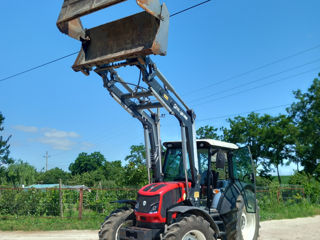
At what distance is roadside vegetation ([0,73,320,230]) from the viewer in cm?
1402

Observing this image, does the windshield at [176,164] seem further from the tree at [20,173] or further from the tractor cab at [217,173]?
the tree at [20,173]

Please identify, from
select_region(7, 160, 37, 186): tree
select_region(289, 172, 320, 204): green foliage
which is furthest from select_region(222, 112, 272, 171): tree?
select_region(7, 160, 37, 186): tree

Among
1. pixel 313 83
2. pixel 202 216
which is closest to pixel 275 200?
pixel 202 216

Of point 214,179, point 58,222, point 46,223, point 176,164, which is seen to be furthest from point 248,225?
point 46,223

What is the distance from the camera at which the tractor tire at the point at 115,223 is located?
20.7ft

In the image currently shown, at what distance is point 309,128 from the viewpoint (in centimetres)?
3472

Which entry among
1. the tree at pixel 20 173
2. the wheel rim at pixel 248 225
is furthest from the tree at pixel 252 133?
the wheel rim at pixel 248 225

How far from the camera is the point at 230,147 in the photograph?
7.57 meters

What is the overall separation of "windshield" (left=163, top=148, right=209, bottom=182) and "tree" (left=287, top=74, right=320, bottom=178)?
29.9 metres

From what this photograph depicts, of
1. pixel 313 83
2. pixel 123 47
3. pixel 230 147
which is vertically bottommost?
pixel 230 147

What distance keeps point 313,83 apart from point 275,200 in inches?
835

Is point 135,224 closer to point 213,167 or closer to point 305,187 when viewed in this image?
point 213,167

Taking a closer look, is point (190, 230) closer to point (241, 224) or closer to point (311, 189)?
point (241, 224)

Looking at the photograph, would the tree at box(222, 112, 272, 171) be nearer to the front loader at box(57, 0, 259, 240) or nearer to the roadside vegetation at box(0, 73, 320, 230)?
the roadside vegetation at box(0, 73, 320, 230)
